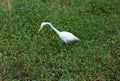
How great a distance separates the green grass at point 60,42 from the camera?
4.48m

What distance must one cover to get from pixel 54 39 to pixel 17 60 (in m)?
0.93

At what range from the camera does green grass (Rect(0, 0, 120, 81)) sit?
4477mm

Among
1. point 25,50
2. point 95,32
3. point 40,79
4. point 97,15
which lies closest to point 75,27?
point 95,32

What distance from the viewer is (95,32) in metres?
5.66

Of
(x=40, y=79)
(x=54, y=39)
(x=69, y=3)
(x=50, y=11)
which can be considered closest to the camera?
(x=40, y=79)

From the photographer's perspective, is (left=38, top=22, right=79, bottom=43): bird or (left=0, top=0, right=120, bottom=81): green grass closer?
(left=0, top=0, right=120, bottom=81): green grass

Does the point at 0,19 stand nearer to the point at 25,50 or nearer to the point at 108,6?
the point at 25,50

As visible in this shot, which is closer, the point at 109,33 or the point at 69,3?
the point at 109,33

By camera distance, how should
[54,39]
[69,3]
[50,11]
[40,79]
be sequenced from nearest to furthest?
[40,79] → [54,39] → [50,11] → [69,3]

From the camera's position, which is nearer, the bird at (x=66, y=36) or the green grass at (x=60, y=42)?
the green grass at (x=60, y=42)

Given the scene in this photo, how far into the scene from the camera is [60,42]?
5.26 m

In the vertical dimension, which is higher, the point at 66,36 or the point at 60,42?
the point at 66,36

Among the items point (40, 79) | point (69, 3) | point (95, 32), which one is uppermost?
point (69, 3)

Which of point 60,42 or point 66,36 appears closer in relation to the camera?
point 66,36
